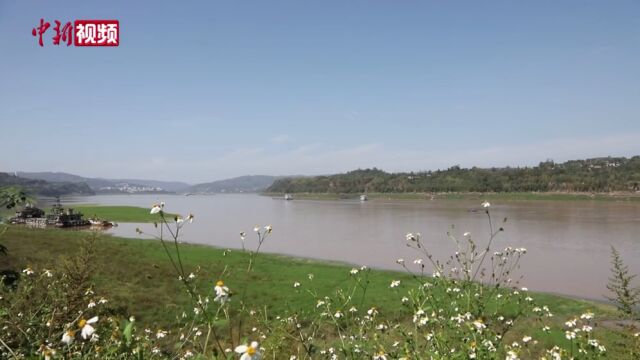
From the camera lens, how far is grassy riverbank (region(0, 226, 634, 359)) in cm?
1391

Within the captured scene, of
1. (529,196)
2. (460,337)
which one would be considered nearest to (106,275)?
(460,337)

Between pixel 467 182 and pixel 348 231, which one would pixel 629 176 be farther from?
pixel 348 231

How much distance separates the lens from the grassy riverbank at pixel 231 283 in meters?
13.9

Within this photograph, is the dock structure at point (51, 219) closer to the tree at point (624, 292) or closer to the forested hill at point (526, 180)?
the tree at point (624, 292)

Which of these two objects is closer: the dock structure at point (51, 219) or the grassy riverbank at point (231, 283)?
the grassy riverbank at point (231, 283)

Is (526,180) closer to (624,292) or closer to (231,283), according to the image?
(231,283)

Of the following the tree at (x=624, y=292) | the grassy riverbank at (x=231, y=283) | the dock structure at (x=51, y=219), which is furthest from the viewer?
the dock structure at (x=51, y=219)

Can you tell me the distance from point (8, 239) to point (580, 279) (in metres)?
34.1

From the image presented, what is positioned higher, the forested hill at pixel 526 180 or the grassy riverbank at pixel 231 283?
the forested hill at pixel 526 180

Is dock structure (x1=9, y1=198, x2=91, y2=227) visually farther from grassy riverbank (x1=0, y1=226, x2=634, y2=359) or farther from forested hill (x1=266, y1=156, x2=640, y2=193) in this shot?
forested hill (x1=266, y1=156, x2=640, y2=193)

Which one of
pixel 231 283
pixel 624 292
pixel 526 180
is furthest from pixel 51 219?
pixel 526 180

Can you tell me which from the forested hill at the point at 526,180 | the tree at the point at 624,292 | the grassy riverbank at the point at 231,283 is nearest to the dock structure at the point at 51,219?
the grassy riverbank at the point at 231,283

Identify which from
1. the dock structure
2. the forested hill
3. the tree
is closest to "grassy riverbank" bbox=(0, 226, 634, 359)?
the tree

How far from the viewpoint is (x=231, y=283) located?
19.6 meters
